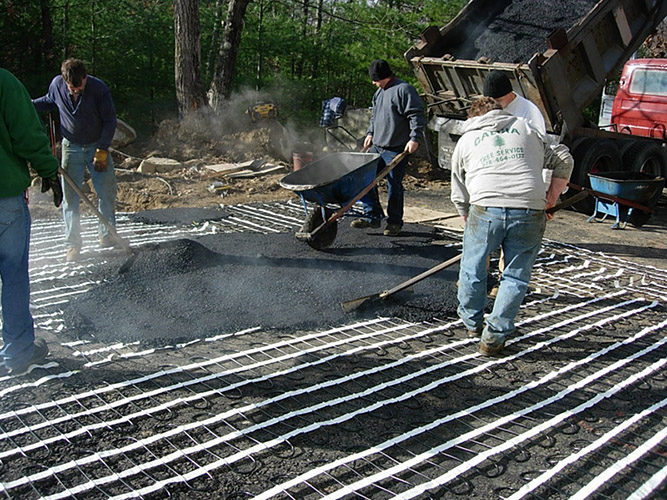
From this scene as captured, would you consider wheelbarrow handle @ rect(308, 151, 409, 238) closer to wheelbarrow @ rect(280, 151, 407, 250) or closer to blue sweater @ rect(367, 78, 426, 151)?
wheelbarrow @ rect(280, 151, 407, 250)

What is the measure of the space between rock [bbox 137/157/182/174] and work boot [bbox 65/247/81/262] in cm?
398

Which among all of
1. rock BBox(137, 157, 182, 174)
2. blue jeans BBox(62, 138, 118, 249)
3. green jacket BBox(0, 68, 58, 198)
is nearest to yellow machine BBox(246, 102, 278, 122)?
rock BBox(137, 157, 182, 174)

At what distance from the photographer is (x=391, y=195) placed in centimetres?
575

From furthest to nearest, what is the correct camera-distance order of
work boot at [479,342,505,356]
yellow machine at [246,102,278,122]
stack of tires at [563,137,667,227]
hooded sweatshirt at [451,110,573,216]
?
yellow machine at [246,102,278,122] → stack of tires at [563,137,667,227] → work boot at [479,342,505,356] → hooded sweatshirt at [451,110,573,216]

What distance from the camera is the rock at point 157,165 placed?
28.7 feet

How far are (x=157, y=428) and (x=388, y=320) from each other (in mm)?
1878

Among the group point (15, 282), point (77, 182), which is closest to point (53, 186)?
point (15, 282)

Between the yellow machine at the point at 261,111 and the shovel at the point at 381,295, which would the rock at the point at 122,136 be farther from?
the shovel at the point at 381,295

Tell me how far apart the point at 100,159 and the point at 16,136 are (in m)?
2.10

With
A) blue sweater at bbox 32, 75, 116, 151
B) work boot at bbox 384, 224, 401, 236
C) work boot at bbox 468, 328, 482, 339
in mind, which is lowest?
work boot at bbox 468, 328, 482, 339

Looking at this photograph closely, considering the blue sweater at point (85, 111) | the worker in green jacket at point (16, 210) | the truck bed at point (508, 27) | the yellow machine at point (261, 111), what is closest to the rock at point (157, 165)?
the yellow machine at point (261, 111)

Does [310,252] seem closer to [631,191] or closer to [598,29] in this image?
[631,191]

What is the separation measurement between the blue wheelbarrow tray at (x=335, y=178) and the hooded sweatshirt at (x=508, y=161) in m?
1.67

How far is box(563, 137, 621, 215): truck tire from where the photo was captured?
760cm
